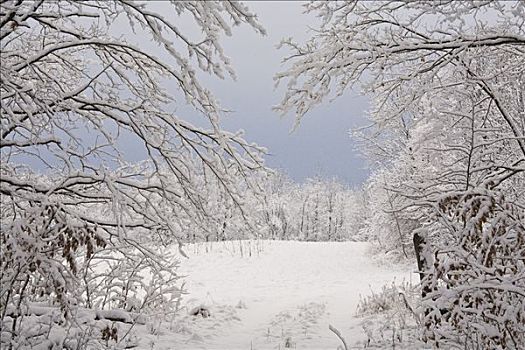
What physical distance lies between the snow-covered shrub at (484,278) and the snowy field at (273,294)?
3087mm

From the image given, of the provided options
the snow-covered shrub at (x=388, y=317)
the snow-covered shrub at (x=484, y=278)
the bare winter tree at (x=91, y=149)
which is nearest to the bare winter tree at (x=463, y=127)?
the snow-covered shrub at (x=484, y=278)

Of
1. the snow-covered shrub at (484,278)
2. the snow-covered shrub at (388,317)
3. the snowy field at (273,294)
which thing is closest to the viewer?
the snow-covered shrub at (484,278)

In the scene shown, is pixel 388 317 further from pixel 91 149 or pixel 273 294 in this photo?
pixel 273 294

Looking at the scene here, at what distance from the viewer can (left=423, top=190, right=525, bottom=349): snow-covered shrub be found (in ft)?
10.3

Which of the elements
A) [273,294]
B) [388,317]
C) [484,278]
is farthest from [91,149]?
[273,294]

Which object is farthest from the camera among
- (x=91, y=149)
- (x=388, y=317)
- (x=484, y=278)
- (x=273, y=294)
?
(x=273, y=294)

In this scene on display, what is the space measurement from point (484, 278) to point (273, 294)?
40.2 ft

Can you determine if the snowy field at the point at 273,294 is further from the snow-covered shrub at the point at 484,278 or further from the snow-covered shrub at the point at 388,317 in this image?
the snow-covered shrub at the point at 484,278

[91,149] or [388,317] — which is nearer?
[91,149]

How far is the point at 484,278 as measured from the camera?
10.2ft

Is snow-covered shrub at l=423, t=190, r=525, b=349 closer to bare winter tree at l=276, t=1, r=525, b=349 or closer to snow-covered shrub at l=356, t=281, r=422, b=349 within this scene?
bare winter tree at l=276, t=1, r=525, b=349

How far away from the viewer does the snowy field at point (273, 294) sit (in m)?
7.58

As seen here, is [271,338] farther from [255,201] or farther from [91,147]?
[91,147]

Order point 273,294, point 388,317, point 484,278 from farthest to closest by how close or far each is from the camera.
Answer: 1. point 273,294
2. point 388,317
3. point 484,278
